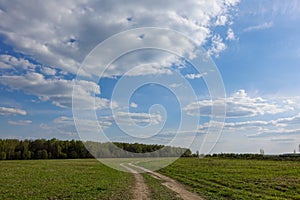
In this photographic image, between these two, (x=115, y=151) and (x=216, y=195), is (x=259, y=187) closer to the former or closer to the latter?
(x=216, y=195)

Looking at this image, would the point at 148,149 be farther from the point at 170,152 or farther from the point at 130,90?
the point at 130,90

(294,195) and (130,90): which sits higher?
(130,90)

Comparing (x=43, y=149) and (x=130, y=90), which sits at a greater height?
(x=130, y=90)

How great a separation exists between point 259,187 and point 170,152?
425 feet

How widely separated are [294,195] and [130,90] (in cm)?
2763

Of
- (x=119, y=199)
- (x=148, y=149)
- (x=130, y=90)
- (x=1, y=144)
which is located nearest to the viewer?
(x=119, y=199)

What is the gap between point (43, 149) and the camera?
146 metres

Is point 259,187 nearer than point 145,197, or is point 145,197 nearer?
point 145,197

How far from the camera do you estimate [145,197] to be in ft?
69.8

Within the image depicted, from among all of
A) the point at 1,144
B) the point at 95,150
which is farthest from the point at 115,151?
the point at 1,144

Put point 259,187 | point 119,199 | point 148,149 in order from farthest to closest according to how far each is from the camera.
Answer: point 148,149
point 259,187
point 119,199

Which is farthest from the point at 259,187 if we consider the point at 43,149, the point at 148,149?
the point at 148,149

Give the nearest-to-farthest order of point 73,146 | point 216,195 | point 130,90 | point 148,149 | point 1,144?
point 216,195 < point 130,90 < point 1,144 < point 73,146 < point 148,149

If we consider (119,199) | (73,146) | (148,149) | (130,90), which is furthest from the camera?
(148,149)
